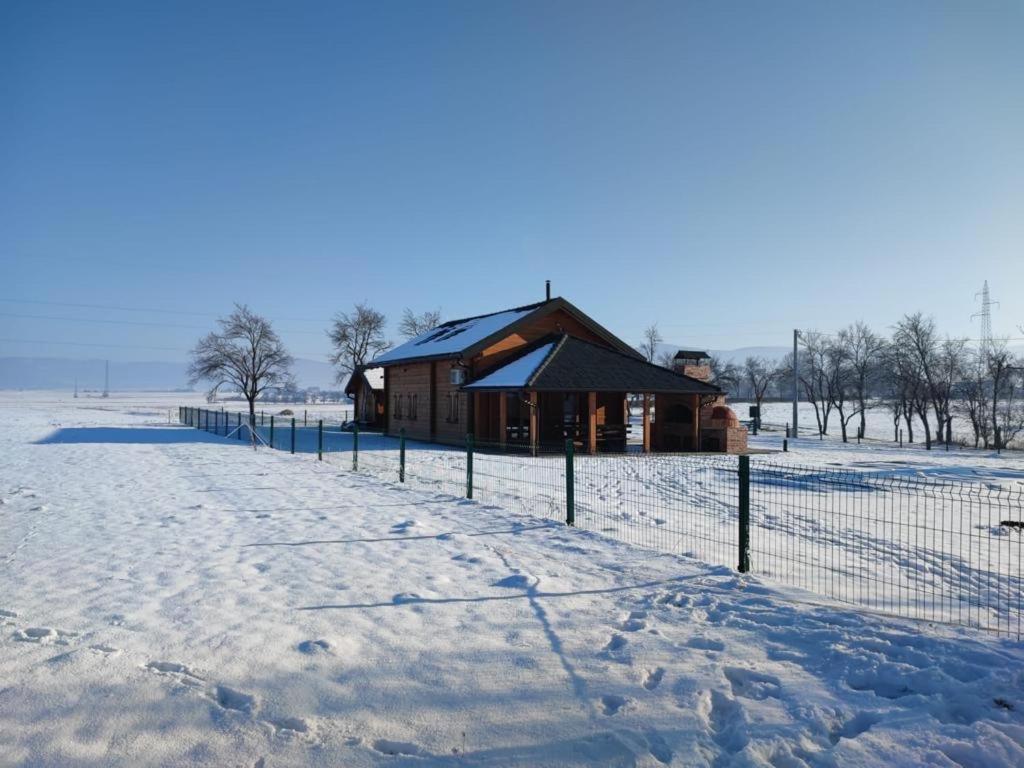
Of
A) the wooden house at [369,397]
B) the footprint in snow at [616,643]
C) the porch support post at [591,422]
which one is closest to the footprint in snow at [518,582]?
the footprint in snow at [616,643]

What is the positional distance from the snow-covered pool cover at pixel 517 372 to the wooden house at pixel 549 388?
60 millimetres

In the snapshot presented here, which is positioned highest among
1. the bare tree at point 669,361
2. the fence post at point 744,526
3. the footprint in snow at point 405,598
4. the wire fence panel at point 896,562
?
the bare tree at point 669,361

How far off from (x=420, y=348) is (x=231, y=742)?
92.0 feet

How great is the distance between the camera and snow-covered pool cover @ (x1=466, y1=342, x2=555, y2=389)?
872 inches

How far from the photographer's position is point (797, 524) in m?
10.6

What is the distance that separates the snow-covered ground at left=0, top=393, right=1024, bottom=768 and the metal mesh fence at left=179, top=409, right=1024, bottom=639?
1.16m

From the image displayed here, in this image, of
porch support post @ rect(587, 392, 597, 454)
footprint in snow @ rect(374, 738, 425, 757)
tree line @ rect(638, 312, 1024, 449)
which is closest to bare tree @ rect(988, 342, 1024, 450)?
tree line @ rect(638, 312, 1024, 449)

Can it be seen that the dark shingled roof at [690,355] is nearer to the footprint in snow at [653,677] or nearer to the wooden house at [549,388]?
the wooden house at [549,388]

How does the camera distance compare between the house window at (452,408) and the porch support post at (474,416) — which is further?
the house window at (452,408)

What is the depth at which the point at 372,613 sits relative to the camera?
532cm

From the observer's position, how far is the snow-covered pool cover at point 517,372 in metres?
22.2

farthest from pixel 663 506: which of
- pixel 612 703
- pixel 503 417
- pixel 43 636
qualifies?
pixel 503 417

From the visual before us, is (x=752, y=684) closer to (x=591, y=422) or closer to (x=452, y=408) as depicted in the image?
(x=591, y=422)

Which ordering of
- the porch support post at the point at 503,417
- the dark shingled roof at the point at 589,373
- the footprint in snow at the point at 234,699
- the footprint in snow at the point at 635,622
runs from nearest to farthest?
1. the footprint in snow at the point at 234,699
2. the footprint in snow at the point at 635,622
3. the dark shingled roof at the point at 589,373
4. the porch support post at the point at 503,417
